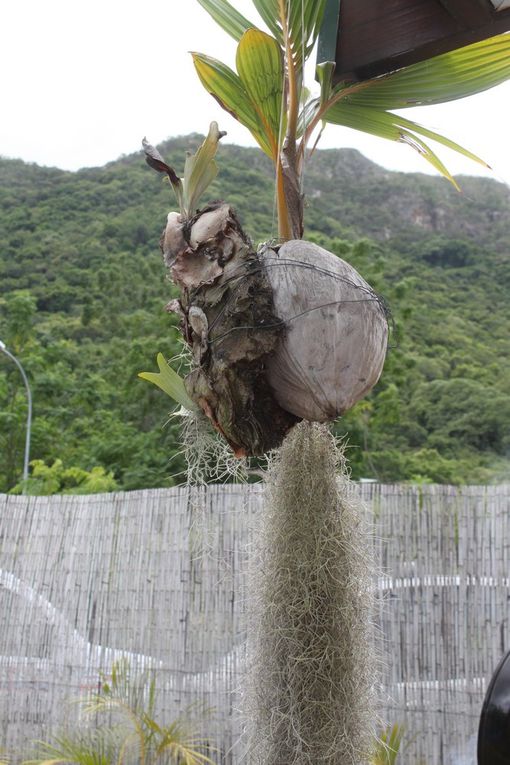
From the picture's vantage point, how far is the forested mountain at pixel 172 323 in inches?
270

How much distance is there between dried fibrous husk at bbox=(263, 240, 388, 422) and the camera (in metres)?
0.68

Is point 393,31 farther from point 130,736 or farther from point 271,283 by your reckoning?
point 130,736

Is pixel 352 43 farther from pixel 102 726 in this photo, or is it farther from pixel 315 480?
pixel 102 726

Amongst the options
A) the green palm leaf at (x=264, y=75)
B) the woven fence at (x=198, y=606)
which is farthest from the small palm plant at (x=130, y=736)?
the green palm leaf at (x=264, y=75)

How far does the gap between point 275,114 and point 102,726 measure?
8.38 feet

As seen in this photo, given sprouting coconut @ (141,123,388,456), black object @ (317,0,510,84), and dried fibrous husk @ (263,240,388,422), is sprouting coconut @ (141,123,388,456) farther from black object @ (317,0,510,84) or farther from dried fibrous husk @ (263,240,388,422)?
black object @ (317,0,510,84)

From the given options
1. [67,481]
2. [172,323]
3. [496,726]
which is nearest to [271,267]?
[496,726]

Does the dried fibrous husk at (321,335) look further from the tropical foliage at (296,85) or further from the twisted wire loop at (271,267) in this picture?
the tropical foliage at (296,85)

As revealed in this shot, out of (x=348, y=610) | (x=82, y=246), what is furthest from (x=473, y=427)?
(x=348, y=610)

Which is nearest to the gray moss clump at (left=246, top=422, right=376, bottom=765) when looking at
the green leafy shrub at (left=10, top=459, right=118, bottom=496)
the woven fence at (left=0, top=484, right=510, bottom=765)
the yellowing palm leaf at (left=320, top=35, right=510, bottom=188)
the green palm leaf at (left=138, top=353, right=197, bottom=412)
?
the green palm leaf at (left=138, top=353, right=197, bottom=412)

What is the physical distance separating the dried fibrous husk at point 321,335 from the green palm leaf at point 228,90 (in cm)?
22

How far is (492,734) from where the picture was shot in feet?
2.30

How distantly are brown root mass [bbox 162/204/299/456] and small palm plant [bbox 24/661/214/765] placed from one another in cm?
211

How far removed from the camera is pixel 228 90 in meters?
0.87
